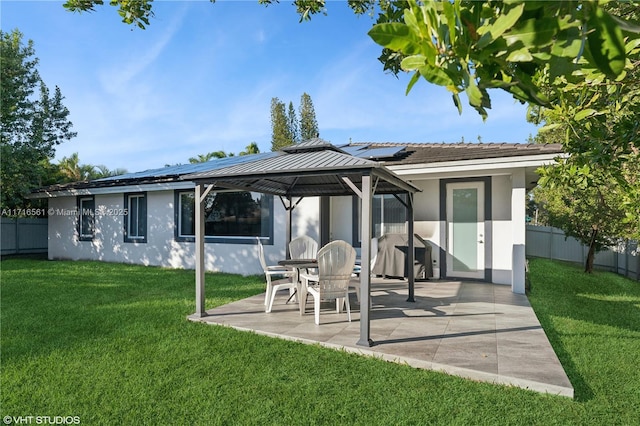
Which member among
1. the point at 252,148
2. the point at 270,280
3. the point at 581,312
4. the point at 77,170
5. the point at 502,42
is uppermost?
the point at 252,148

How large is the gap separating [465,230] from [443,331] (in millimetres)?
5011

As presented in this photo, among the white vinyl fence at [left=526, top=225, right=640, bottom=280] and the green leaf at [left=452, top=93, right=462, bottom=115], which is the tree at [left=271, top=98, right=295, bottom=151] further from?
the green leaf at [left=452, top=93, right=462, bottom=115]

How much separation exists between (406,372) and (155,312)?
14.6ft

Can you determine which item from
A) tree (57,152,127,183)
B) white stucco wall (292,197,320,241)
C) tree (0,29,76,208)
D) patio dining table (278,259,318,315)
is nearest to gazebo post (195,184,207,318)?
patio dining table (278,259,318,315)

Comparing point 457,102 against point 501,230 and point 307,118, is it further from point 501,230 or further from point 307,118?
point 307,118

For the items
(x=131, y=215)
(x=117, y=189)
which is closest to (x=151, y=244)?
(x=131, y=215)

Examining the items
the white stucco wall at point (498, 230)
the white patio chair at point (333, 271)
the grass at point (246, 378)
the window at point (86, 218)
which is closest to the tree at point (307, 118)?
the window at point (86, 218)

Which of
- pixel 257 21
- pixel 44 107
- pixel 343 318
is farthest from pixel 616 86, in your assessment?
pixel 44 107

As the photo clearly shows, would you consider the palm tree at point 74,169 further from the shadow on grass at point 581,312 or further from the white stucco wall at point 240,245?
the shadow on grass at point 581,312

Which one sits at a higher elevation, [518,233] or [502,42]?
[502,42]

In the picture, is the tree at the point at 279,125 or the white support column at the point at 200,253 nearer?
the white support column at the point at 200,253

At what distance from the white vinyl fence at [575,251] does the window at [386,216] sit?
296 inches

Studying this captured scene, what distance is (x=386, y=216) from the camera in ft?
34.6

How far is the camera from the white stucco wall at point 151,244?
11.4m
